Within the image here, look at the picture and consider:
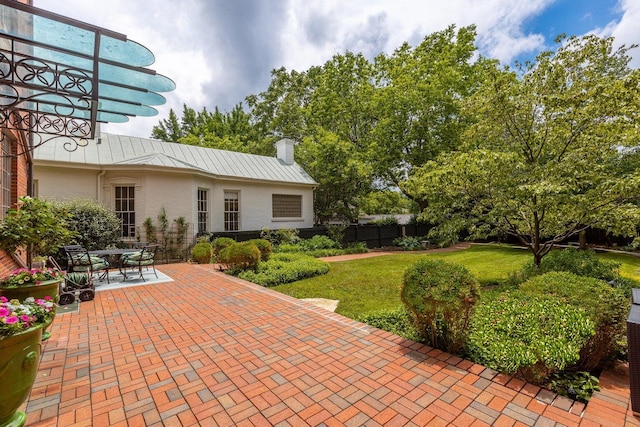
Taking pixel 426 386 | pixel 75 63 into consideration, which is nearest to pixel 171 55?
pixel 75 63

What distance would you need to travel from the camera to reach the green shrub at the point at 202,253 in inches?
417

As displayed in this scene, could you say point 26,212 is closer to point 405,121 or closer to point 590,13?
point 590,13

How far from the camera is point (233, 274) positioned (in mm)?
8539

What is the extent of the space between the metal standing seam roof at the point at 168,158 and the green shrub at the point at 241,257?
4.53m

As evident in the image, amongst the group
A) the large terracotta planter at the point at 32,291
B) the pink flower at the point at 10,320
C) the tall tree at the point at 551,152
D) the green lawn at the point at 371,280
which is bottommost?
Result: the green lawn at the point at 371,280

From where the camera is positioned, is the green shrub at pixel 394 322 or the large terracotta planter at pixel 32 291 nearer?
the large terracotta planter at pixel 32 291

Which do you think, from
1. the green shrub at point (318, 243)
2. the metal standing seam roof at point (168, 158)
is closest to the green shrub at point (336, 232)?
the green shrub at point (318, 243)

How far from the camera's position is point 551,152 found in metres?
6.78

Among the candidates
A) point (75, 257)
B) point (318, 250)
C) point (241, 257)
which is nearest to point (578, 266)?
point (241, 257)

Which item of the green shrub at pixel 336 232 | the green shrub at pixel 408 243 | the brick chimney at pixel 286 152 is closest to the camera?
the green shrub at pixel 336 232

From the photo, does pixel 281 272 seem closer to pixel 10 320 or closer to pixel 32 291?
pixel 32 291

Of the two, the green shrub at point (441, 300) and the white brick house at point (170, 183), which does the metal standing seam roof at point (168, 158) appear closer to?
the white brick house at point (170, 183)

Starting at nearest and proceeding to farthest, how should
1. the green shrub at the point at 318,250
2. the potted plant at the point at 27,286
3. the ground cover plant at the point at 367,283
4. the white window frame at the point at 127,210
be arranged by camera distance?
the potted plant at the point at 27,286, the ground cover plant at the point at 367,283, the white window frame at the point at 127,210, the green shrub at the point at 318,250

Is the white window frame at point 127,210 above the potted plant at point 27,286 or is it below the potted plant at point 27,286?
above
